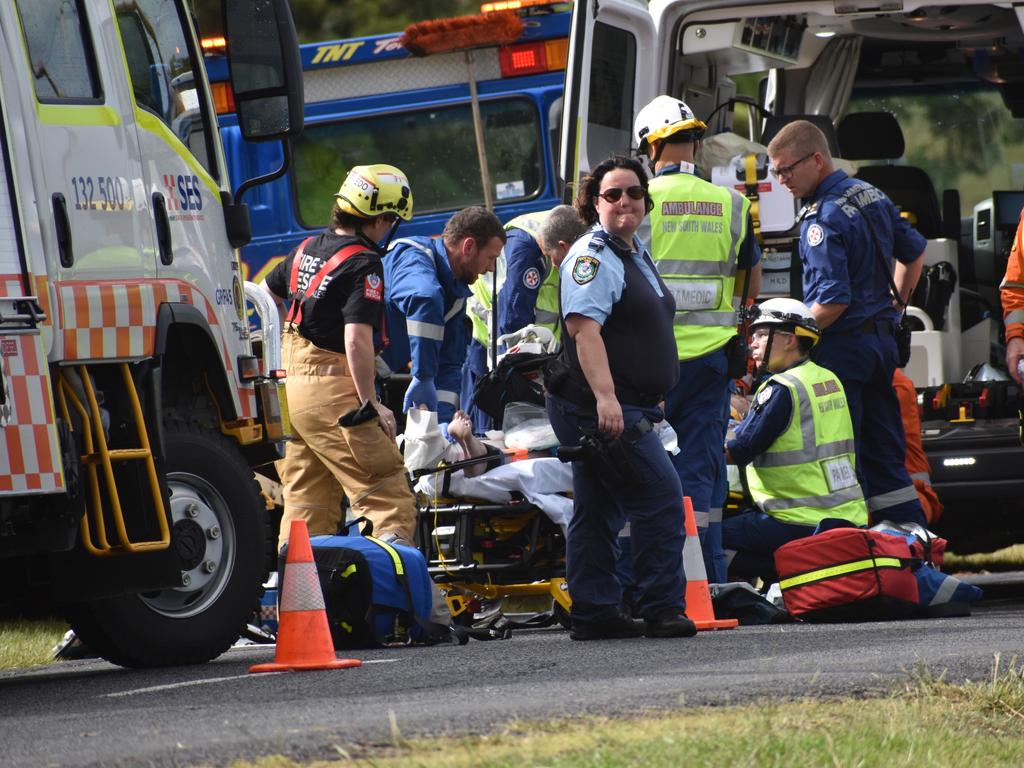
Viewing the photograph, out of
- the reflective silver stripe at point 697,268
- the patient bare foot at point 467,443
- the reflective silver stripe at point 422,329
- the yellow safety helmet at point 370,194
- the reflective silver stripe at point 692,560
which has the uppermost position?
the yellow safety helmet at point 370,194

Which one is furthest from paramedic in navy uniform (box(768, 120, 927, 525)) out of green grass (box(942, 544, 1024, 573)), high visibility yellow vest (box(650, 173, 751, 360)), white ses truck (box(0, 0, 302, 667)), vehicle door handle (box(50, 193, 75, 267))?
green grass (box(942, 544, 1024, 573))

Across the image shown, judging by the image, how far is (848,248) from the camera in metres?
9.21

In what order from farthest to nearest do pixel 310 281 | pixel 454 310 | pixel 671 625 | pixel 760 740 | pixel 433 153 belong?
pixel 433 153 < pixel 454 310 < pixel 310 281 < pixel 671 625 < pixel 760 740

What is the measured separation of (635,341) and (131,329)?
188 centimetres

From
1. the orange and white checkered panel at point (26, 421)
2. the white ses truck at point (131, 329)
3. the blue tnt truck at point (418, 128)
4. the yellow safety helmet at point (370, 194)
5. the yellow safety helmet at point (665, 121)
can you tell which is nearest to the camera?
the orange and white checkered panel at point (26, 421)

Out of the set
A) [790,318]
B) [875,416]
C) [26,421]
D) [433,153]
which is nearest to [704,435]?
[790,318]

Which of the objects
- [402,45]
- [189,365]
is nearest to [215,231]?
[189,365]

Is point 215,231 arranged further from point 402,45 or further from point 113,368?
point 402,45

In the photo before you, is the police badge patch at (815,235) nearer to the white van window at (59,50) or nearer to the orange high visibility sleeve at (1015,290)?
the orange high visibility sleeve at (1015,290)

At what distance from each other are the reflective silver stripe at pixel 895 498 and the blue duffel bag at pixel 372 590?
2.43 m

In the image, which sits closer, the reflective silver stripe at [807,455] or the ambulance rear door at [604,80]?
the reflective silver stripe at [807,455]

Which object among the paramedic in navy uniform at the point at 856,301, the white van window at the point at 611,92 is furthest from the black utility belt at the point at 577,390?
the white van window at the point at 611,92

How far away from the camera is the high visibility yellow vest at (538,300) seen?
373 inches

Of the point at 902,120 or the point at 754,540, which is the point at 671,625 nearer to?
the point at 754,540
